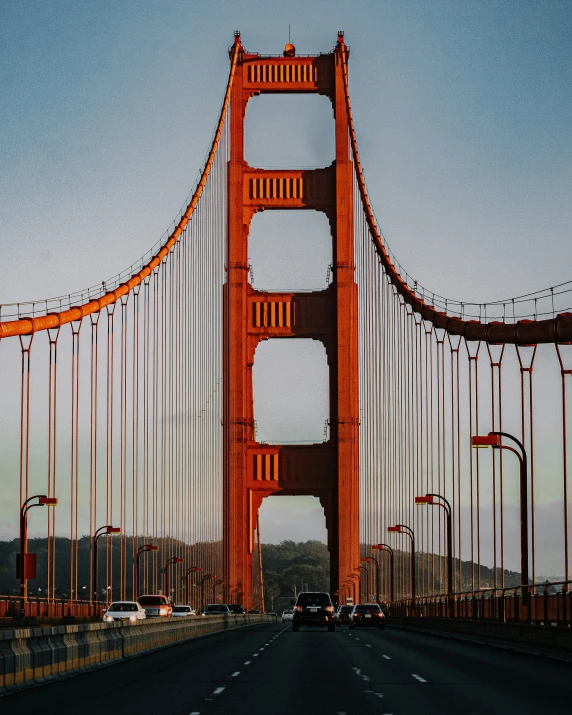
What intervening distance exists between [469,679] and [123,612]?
31595 mm

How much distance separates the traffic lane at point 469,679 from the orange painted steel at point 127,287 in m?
14.0

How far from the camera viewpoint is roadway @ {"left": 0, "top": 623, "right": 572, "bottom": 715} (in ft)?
53.9

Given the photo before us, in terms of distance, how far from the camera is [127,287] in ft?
181

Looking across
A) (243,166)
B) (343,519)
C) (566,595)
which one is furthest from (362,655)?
(243,166)

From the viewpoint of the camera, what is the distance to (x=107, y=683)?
69.7 ft

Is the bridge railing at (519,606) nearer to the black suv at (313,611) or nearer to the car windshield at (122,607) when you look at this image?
the black suv at (313,611)

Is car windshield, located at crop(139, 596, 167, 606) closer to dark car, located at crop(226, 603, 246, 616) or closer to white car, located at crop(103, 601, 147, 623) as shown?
white car, located at crop(103, 601, 147, 623)

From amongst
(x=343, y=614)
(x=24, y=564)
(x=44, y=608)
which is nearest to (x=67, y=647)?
(x=24, y=564)

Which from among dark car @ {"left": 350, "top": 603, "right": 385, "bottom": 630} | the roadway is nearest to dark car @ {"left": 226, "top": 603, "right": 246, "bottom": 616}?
dark car @ {"left": 350, "top": 603, "right": 385, "bottom": 630}

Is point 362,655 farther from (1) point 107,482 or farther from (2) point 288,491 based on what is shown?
(2) point 288,491

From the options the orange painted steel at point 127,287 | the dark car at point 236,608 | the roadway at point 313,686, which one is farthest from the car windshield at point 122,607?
the dark car at point 236,608

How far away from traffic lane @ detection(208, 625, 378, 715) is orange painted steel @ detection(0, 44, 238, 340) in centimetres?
1496

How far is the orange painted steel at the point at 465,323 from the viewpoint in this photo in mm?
32156

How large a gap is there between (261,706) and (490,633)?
2317 centimetres
